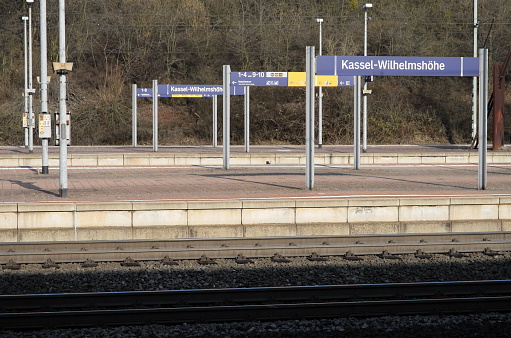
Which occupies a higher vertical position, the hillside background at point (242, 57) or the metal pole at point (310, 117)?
the hillside background at point (242, 57)

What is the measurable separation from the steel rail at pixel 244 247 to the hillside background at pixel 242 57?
33061 millimetres

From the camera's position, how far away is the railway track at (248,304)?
6832mm

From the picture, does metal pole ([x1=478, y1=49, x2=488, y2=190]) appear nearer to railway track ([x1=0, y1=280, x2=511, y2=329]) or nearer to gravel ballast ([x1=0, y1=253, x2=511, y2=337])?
gravel ballast ([x1=0, y1=253, x2=511, y2=337])

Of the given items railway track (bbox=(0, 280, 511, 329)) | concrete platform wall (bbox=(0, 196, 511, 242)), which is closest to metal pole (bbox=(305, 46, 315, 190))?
concrete platform wall (bbox=(0, 196, 511, 242))

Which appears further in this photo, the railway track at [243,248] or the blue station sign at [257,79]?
the blue station sign at [257,79]

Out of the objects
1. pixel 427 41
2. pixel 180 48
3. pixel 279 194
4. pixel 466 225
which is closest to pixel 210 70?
pixel 180 48

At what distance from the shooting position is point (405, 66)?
55.3 ft

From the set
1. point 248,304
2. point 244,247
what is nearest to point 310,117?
point 244,247

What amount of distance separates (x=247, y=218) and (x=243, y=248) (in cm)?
197

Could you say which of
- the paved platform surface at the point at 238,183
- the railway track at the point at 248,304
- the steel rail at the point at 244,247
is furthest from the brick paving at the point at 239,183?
the railway track at the point at 248,304

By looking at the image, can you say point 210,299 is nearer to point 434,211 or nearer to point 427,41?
point 434,211

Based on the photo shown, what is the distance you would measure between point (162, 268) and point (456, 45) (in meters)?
45.3

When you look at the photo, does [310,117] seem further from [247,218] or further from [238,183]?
[247,218]

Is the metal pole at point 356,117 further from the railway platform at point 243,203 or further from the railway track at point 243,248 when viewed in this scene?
the railway track at point 243,248
